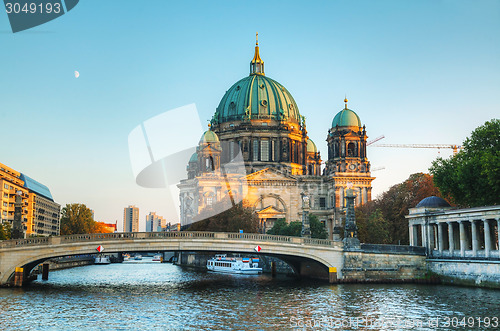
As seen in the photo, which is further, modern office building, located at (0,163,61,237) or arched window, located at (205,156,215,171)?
arched window, located at (205,156,215,171)

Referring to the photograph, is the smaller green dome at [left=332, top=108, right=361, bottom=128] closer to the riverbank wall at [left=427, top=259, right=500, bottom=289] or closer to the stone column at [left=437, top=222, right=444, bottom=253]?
the stone column at [left=437, top=222, right=444, bottom=253]

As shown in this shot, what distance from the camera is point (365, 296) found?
43750 millimetres

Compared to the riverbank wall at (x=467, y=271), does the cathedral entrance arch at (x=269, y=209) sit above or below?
above

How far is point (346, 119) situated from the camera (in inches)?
4181

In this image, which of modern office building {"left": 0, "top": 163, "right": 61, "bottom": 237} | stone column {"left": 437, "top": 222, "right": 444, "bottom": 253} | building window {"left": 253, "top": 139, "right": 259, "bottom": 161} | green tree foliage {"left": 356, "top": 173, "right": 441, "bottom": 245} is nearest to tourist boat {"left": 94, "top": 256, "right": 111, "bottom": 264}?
modern office building {"left": 0, "top": 163, "right": 61, "bottom": 237}

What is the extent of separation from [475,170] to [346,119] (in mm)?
51751

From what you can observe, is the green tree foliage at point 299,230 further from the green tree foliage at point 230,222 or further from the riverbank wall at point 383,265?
the riverbank wall at point 383,265

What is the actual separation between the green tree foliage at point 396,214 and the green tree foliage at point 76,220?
71669 millimetres

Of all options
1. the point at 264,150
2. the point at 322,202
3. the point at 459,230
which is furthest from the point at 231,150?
the point at 459,230

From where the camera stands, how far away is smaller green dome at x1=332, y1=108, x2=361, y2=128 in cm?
10606

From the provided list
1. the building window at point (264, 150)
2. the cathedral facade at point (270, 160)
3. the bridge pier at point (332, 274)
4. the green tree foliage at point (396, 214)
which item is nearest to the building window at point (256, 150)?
the cathedral facade at point (270, 160)

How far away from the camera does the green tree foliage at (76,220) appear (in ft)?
429

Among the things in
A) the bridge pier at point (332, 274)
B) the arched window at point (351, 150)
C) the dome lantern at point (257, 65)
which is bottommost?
the bridge pier at point (332, 274)

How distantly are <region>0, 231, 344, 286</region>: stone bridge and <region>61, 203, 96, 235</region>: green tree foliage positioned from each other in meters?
80.1
